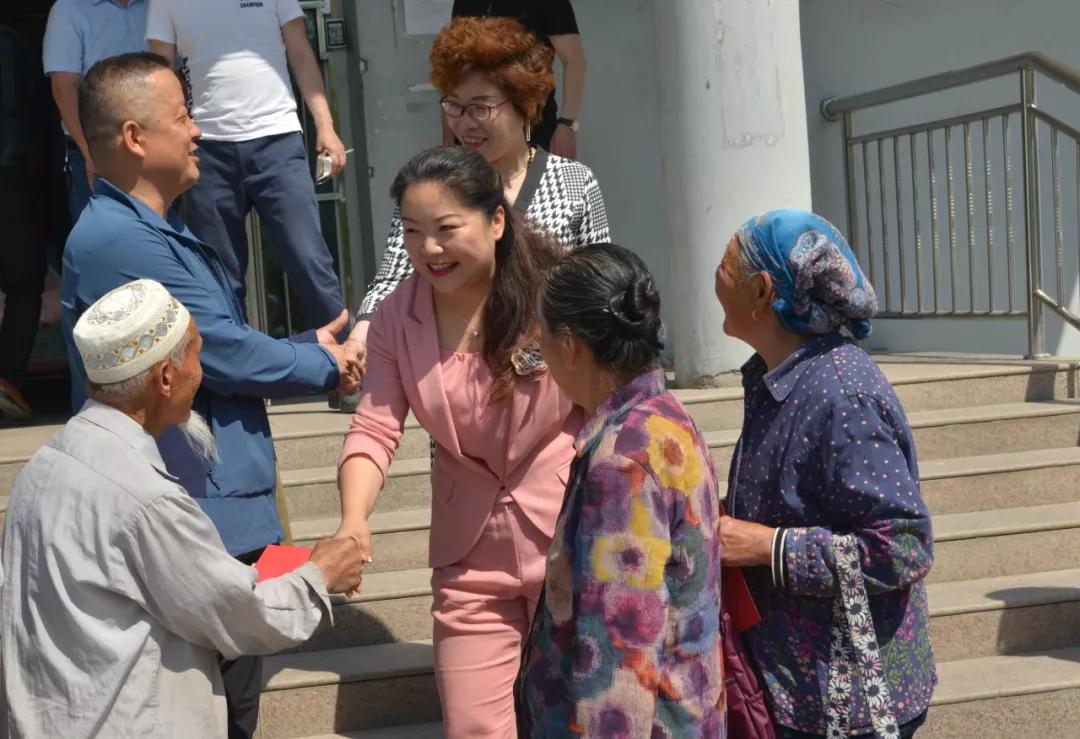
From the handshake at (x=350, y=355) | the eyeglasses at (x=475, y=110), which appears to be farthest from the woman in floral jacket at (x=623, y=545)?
the eyeglasses at (x=475, y=110)

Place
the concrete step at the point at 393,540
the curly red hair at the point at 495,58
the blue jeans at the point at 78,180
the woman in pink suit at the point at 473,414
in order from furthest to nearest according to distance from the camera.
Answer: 1. the blue jeans at the point at 78,180
2. the concrete step at the point at 393,540
3. the curly red hair at the point at 495,58
4. the woman in pink suit at the point at 473,414

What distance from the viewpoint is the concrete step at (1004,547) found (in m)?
5.20

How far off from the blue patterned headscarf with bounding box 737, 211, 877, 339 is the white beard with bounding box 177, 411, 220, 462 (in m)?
1.26

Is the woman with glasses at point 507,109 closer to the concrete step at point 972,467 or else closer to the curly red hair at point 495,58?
the curly red hair at point 495,58

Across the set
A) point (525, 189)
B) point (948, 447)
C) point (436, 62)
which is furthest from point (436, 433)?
point (948, 447)

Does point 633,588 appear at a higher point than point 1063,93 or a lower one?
lower

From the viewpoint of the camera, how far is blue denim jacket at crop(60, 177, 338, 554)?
3.22 meters

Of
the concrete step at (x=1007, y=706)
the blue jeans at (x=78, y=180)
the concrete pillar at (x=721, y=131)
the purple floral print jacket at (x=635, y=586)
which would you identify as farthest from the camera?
the concrete pillar at (x=721, y=131)

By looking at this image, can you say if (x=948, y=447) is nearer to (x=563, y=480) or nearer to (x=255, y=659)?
(x=563, y=480)

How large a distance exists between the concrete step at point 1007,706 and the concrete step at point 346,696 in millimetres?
1600

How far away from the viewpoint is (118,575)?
2506mm

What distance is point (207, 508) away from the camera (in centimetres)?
327

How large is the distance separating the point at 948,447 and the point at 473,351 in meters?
3.14

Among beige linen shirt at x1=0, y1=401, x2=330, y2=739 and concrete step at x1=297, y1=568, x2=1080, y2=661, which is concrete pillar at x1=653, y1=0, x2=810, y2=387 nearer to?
concrete step at x1=297, y1=568, x2=1080, y2=661
